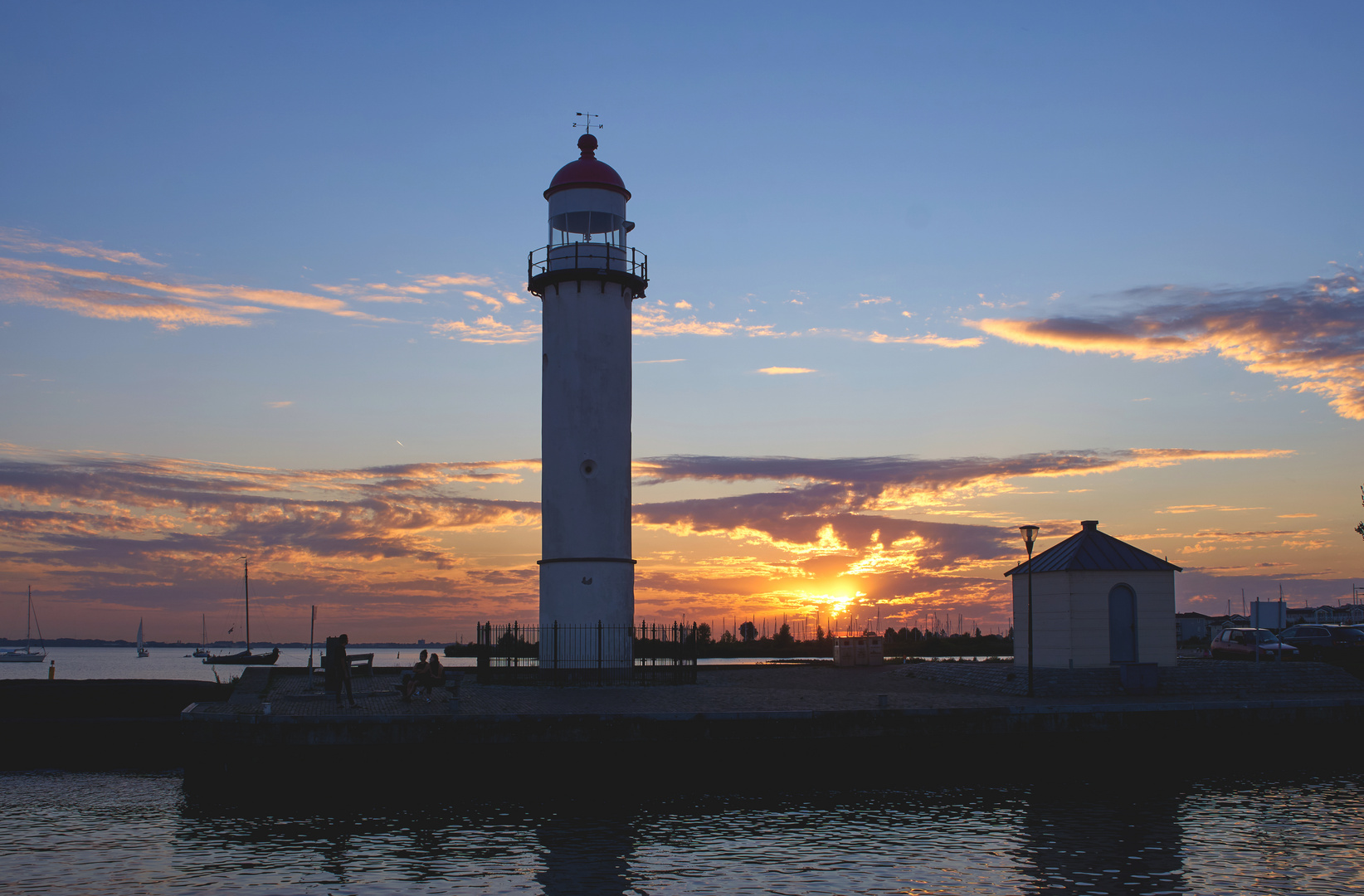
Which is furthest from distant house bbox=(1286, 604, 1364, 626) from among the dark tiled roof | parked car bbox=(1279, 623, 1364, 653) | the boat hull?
the boat hull

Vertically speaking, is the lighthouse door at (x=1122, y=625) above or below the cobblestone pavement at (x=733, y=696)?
above

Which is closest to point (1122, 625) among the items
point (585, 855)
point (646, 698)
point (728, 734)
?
point (646, 698)

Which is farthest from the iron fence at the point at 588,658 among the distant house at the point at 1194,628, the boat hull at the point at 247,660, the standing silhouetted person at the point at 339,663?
the boat hull at the point at 247,660

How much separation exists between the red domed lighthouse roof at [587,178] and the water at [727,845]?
837 inches

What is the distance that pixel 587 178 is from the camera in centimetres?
3506

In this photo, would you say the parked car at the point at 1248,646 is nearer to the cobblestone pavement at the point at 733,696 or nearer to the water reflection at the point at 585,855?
the cobblestone pavement at the point at 733,696

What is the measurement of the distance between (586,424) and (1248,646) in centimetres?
2775

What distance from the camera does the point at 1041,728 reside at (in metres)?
23.7

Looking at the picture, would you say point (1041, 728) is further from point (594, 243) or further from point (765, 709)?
point (594, 243)

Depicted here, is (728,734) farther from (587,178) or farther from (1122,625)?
(587,178)

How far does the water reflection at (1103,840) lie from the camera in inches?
570

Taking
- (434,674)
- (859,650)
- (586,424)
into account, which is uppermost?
(586,424)

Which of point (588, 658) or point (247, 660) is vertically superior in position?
point (588, 658)

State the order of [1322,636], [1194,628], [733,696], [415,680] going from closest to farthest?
[415,680] → [733,696] → [1322,636] → [1194,628]
